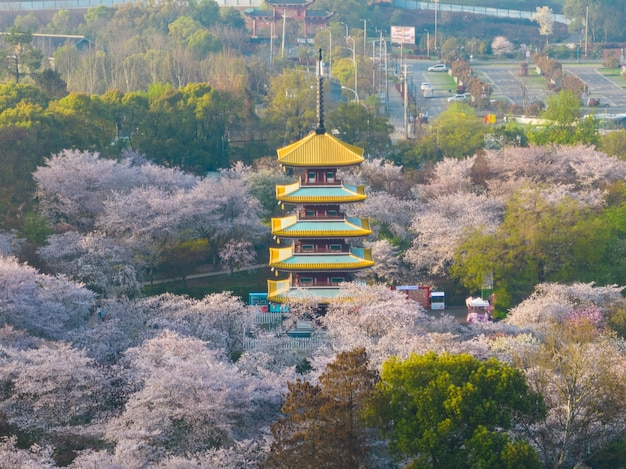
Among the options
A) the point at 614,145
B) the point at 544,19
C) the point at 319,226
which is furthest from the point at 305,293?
the point at 544,19

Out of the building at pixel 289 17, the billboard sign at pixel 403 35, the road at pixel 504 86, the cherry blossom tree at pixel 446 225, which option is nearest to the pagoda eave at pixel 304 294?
the cherry blossom tree at pixel 446 225

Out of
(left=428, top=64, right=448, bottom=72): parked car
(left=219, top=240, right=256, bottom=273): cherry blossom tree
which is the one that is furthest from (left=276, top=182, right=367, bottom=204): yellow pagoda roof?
(left=428, top=64, right=448, bottom=72): parked car

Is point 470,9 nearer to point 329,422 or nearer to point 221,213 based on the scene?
point 221,213

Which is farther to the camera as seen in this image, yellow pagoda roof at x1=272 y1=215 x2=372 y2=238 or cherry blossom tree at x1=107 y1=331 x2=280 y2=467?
yellow pagoda roof at x1=272 y1=215 x2=372 y2=238

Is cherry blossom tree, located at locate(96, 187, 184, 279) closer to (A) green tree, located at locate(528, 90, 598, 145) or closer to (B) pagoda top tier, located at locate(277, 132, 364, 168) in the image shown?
(B) pagoda top tier, located at locate(277, 132, 364, 168)

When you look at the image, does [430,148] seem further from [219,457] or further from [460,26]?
[460,26]

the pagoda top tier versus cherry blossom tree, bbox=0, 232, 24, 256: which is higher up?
the pagoda top tier

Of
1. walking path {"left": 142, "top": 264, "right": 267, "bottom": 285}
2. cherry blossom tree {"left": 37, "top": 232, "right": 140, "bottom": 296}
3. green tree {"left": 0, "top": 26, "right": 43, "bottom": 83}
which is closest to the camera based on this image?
cherry blossom tree {"left": 37, "top": 232, "right": 140, "bottom": 296}
